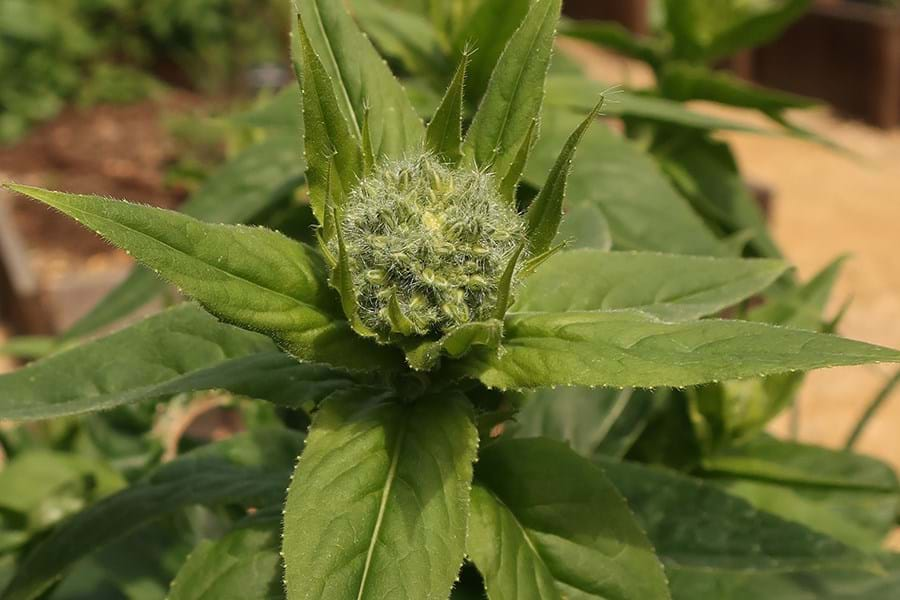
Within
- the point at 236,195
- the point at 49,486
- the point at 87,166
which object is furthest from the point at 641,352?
the point at 87,166

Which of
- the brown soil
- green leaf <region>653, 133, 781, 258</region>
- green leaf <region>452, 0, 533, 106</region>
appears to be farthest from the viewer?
the brown soil

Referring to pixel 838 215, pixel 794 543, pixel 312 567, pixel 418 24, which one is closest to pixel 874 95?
pixel 838 215

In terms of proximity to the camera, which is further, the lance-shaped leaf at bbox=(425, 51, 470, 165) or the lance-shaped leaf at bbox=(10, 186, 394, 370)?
the lance-shaped leaf at bbox=(425, 51, 470, 165)

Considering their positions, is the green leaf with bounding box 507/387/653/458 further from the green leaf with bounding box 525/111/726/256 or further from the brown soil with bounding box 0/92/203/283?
the brown soil with bounding box 0/92/203/283

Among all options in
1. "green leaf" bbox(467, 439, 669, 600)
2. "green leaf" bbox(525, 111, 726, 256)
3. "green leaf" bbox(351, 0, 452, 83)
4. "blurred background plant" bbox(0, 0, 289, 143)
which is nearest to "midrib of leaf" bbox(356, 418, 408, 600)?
"green leaf" bbox(467, 439, 669, 600)

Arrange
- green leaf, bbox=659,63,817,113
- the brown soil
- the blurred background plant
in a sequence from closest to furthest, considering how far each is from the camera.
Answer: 1. green leaf, bbox=659,63,817,113
2. the brown soil
3. the blurred background plant

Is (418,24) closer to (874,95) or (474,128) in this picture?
(474,128)

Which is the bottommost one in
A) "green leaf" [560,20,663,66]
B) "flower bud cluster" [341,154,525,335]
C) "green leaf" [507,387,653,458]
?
"green leaf" [507,387,653,458]

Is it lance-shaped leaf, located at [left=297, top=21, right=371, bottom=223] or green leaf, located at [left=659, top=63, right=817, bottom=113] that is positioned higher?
lance-shaped leaf, located at [left=297, top=21, right=371, bottom=223]

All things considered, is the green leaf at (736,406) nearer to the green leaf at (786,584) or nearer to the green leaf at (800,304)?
the green leaf at (800,304)
